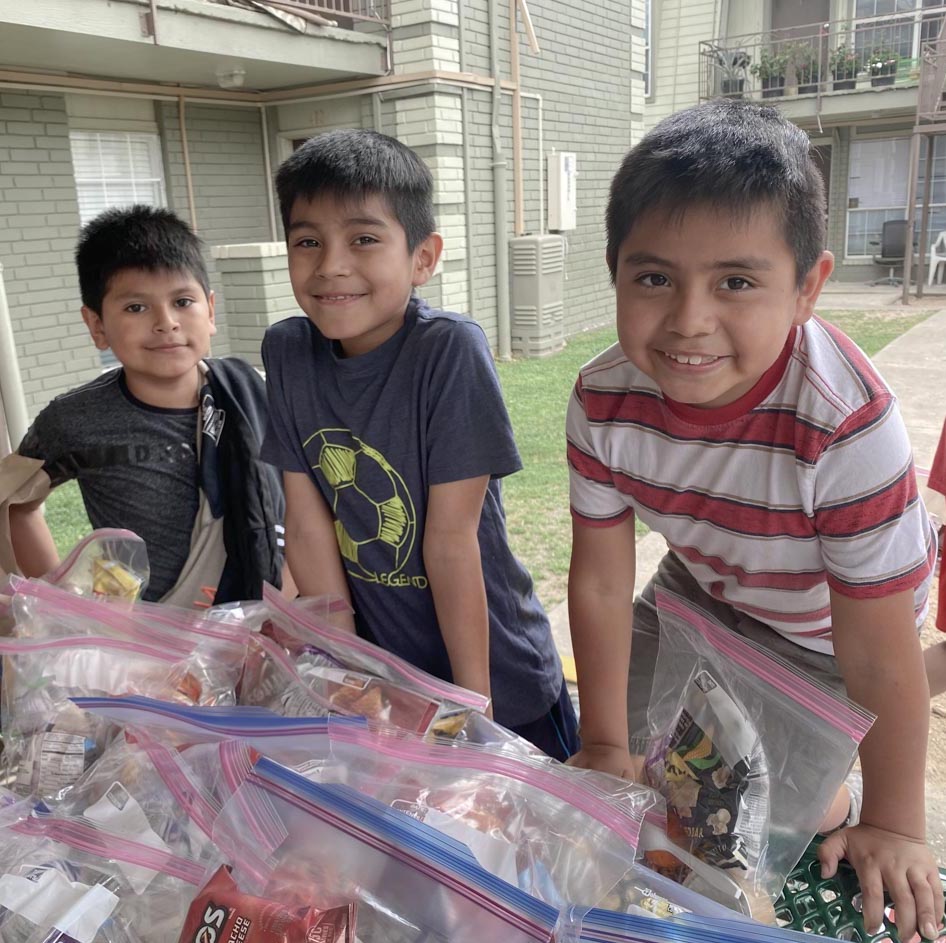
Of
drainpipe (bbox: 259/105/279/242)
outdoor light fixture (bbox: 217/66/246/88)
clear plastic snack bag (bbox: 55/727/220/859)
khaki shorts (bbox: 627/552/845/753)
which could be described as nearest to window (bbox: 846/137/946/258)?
drainpipe (bbox: 259/105/279/242)

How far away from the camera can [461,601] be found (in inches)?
62.6

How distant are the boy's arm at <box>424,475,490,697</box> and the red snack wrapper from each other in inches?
32.8

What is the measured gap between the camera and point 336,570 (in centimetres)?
174

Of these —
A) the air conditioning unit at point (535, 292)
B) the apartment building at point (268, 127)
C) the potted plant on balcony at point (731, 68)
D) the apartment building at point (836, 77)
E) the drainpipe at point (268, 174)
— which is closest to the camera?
the apartment building at point (268, 127)

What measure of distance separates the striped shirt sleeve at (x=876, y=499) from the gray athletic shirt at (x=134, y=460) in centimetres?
141

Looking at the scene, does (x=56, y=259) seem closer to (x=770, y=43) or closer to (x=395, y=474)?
(x=395, y=474)

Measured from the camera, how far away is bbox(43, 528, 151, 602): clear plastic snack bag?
144 cm

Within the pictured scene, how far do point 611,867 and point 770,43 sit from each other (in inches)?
645

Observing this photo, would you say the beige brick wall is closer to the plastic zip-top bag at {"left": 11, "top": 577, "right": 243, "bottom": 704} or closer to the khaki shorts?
the plastic zip-top bag at {"left": 11, "top": 577, "right": 243, "bottom": 704}

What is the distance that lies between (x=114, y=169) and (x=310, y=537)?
7.33m

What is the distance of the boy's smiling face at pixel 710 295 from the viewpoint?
3.62 feet

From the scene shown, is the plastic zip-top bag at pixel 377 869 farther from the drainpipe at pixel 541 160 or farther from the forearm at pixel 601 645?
the drainpipe at pixel 541 160

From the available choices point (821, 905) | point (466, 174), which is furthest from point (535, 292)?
point (821, 905)

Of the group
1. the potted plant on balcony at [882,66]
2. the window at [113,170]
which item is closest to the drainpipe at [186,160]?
the window at [113,170]
